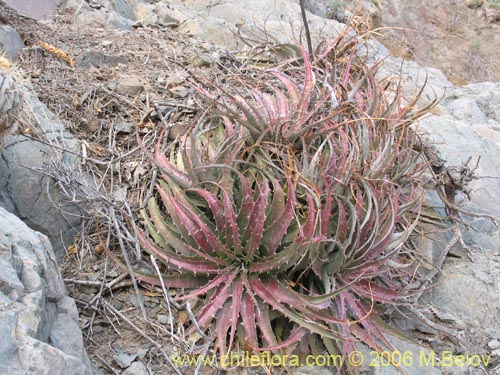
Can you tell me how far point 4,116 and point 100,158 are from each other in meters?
0.73

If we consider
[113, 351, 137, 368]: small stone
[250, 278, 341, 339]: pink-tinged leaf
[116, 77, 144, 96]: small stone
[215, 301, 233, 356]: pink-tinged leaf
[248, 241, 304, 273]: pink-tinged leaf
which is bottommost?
[113, 351, 137, 368]: small stone

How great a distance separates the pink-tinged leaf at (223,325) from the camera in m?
2.45

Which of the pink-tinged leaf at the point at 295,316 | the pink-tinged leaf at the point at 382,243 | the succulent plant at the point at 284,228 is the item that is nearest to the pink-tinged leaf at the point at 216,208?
the succulent plant at the point at 284,228

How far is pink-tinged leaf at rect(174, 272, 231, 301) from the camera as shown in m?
2.55

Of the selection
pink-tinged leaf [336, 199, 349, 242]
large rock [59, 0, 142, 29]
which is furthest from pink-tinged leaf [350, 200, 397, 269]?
large rock [59, 0, 142, 29]

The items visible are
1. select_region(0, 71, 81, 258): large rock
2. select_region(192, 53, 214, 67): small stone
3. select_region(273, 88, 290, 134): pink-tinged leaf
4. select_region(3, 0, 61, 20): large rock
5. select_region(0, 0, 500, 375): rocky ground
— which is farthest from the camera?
select_region(3, 0, 61, 20): large rock

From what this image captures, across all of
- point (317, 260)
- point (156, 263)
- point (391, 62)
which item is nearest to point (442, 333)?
point (317, 260)

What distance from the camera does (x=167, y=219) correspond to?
9.64ft

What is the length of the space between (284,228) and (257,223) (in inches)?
5.3

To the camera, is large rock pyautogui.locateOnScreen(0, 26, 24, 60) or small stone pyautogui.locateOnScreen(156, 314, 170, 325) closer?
small stone pyautogui.locateOnScreen(156, 314, 170, 325)

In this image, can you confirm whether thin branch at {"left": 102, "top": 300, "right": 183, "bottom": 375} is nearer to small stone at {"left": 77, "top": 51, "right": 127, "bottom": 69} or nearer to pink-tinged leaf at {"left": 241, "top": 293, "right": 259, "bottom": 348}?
pink-tinged leaf at {"left": 241, "top": 293, "right": 259, "bottom": 348}

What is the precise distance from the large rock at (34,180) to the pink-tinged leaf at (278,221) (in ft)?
3.34

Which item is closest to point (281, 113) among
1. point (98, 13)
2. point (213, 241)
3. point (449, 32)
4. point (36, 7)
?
point (213, 241)

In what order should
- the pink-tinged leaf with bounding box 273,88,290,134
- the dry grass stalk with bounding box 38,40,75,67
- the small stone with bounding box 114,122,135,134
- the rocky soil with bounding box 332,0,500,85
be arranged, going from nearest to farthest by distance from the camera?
the pink-tinged leaf with bounding box 273,88,290,134 < the small stone with bounding box 114,122,135,134 < the dry grass stalk with bounding box 38,40,75,67 < the rocky soil with bounding box 332,0,500,85
